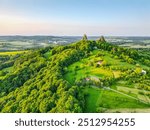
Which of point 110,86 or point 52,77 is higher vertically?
point 52,77

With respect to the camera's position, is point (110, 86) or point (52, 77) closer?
point (110, 86)

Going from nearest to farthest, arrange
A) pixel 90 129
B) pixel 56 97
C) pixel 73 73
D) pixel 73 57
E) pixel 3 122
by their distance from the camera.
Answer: pixel 90 129 < pixel 3 122 < pixel 56 97 < pixel 73 73 < pixel 73 57

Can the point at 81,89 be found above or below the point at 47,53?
below

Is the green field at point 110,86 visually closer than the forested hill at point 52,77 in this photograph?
No

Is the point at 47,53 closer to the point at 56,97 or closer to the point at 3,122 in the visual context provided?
the point at 56,97

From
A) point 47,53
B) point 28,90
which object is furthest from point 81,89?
point 47,53

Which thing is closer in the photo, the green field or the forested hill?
the forested hill

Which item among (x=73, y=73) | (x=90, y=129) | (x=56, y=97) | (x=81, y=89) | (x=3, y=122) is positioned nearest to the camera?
(x=90, y=129)

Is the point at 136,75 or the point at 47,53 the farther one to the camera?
the point at 47,53
